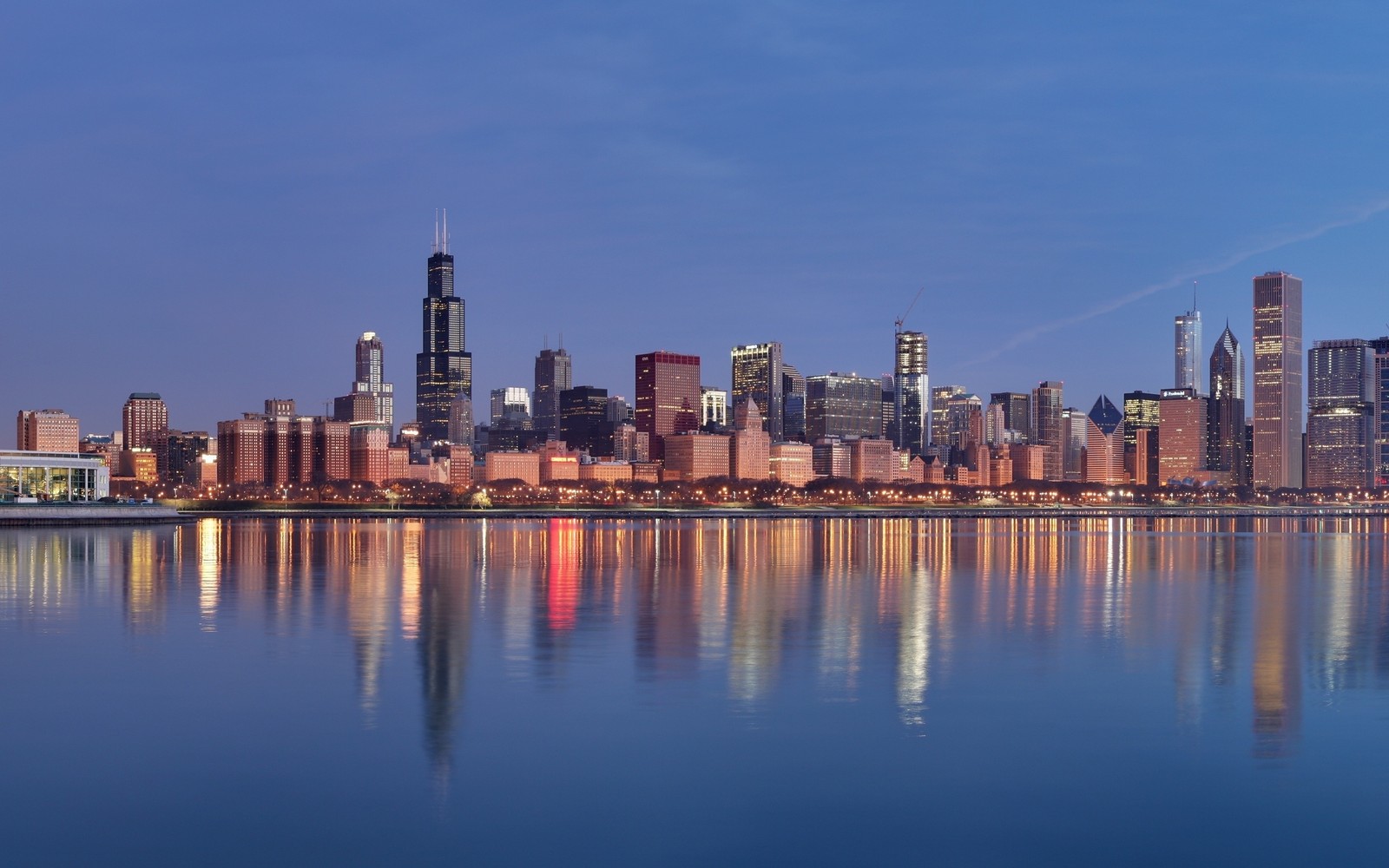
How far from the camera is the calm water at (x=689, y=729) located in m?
15.1

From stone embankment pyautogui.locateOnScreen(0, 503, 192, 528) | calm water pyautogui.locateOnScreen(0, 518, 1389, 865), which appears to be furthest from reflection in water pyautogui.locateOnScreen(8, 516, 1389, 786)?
stone embankment pyautogui.locateOnScreen(0, 503, 192, 528)

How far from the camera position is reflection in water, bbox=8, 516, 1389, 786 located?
26422 millimetres

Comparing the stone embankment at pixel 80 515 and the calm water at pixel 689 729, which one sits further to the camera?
the stone embankment at pixel 80 515

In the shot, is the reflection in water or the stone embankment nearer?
the reflection in water

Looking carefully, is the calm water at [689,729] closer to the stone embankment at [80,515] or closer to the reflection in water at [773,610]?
the reflection in water at [773,610]

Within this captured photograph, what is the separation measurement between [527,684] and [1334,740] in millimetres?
14092

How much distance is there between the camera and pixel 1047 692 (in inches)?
982

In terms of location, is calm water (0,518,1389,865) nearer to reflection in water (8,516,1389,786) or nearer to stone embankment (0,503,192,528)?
reflection in water (8,516,1389,786)

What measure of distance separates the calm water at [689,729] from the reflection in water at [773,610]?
8.4 inches

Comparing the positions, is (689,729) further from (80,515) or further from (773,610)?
(80,515)

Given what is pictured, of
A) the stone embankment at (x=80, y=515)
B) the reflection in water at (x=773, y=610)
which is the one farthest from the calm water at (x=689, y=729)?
the stone embankment at (x=80, y=515)

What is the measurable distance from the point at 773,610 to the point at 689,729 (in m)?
19.8

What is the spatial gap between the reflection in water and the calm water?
8.4 inches

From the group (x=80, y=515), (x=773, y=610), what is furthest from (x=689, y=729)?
(x=80, y=515)
